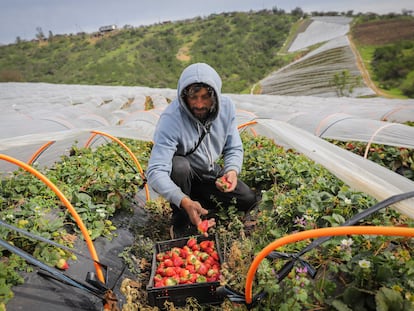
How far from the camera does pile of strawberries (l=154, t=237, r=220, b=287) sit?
2.17m

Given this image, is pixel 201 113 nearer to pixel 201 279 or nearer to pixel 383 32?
pixel 201 279

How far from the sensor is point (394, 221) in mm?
2090

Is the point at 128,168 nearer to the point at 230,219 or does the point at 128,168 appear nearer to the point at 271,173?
the point at 230,219

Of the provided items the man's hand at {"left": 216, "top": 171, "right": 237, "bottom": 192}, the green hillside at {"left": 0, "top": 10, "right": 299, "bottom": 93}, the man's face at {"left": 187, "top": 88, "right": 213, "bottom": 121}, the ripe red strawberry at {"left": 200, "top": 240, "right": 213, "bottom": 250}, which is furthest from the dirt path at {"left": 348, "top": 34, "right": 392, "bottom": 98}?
the ripe red strawberry at {"left": 200, "top": 240, "right": 213, "bottom": 250}

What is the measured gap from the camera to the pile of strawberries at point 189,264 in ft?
7.12

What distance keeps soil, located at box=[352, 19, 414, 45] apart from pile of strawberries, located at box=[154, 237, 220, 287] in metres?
35.2

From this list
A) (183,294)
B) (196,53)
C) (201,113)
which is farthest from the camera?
(196,53)

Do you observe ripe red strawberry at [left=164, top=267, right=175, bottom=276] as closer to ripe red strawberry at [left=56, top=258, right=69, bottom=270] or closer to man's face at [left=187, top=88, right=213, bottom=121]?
ripe red strawberry at [left=56, top=258, right=69, bottom=270]

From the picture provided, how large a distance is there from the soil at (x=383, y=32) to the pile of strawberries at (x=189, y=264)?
3521cm

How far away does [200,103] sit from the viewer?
2.50 meters

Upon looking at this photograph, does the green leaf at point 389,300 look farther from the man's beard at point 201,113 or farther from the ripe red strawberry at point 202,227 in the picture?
the man's beard at point 201,113

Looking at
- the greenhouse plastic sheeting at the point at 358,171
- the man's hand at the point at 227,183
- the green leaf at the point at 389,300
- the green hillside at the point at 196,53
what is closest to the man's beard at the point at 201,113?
the man's hand at the point at 227,183

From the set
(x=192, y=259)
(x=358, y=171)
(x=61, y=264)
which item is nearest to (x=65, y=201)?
(x=61, y=264)

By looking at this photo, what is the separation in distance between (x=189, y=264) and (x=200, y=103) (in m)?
1.21
